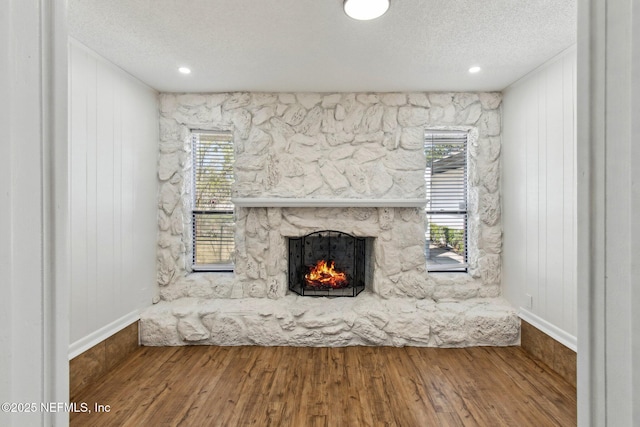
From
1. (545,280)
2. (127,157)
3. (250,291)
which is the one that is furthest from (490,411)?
(127,157)

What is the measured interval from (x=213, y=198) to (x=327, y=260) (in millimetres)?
1446

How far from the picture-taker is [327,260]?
11.3 feet

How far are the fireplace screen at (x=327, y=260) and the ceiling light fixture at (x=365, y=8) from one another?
6.84 feet

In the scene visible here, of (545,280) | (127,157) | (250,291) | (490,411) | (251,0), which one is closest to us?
(251,0)

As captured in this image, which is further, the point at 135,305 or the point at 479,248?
the point at 479,248

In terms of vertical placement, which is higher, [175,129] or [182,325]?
[175,129]

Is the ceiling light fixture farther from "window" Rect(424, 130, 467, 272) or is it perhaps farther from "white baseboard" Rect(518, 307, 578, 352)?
"white baseboard" Rect(518, 307, 578, 352)

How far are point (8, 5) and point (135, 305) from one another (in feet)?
10.1

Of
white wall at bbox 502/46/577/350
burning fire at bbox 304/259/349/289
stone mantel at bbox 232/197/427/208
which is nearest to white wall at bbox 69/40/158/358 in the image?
stone mantel at bbox 232/197/427/208

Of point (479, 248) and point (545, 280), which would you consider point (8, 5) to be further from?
point (479, 248)

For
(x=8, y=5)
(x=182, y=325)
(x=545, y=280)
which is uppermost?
(x=8, y=5)

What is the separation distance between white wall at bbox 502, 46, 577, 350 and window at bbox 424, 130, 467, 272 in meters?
0.41

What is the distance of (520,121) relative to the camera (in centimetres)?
289

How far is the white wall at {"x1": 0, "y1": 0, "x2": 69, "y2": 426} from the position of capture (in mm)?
389
